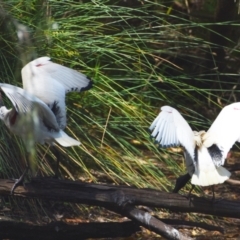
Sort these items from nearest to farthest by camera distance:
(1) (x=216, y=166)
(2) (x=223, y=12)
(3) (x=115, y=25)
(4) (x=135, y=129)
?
(1) (x=216, y=166) → (4) (x=135, y=129) → (3) (x=115, y=25) → (2) (x=223, y=12)

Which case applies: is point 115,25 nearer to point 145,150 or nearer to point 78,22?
point 78,22

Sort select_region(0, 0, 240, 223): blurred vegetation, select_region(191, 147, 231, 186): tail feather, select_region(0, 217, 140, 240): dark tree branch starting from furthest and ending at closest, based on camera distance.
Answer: select_region(0, 0, 240, 223): blurred vegetation, select_region(0, 217, 140, 240): dark tree branch, select_region(191, 147, 231, 186): tail feather

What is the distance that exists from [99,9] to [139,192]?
250 centimetres

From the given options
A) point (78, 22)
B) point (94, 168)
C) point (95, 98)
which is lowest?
point (94, 168)

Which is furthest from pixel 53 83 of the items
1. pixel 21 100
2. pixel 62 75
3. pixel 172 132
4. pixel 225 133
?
pixel 225 133

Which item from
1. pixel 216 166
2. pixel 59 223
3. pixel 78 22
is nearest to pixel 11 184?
pixel 59 223

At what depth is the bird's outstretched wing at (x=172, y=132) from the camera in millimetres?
4473

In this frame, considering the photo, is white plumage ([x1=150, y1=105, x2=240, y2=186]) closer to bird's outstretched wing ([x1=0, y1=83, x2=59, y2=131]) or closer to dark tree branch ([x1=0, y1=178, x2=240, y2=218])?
dark tree branch ([x1=0, y1=178, x2=240, y2=218])

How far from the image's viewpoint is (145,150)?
652cm

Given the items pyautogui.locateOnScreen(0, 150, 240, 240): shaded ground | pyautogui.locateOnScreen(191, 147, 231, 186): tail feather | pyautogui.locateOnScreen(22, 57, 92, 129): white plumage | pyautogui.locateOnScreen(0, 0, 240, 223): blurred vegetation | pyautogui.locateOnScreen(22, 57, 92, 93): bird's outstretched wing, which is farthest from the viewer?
pyautogui.locateOnScreen(0, 0, 240, 223): blurred vegetation

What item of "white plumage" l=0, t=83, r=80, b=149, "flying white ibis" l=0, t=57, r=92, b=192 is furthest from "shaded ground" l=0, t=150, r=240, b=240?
"white plumage" l=0, t=83, r=80, b=149

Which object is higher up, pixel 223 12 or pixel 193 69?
pixel 223 12

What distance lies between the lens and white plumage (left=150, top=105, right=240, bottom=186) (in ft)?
14.7

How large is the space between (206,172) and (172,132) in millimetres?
283
